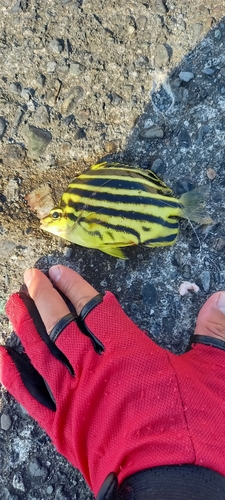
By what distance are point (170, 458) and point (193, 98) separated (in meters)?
2.02

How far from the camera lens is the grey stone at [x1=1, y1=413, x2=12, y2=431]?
9.02ft

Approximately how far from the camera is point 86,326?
265 centimetres

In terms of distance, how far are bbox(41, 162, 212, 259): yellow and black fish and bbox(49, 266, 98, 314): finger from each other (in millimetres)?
186

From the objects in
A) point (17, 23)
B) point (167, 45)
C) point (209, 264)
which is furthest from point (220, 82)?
point (17, 23)

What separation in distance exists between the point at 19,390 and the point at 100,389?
48 centimetres

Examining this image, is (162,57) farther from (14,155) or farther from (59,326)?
(59,326)

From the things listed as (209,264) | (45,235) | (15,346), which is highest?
(209,264)

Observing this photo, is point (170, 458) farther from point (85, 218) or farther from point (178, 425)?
point (85, 218)

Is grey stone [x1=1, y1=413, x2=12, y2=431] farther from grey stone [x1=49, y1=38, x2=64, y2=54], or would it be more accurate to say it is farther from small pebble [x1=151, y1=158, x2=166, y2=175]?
grey stone [x1=49, y1=38, x2=64, y2=54]

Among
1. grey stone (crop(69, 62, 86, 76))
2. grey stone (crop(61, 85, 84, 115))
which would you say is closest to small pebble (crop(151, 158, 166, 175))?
grey stone (crop(61, 85, 84, 115))

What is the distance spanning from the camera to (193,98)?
3.00m

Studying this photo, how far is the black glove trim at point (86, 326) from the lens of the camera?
8.48 ft

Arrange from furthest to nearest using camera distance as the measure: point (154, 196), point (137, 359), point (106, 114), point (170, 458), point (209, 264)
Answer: point (106, 114), point (209, 264), point (154, 196), point (137, 359), point (170, 458)

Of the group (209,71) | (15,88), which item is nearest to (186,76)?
(209,71)
